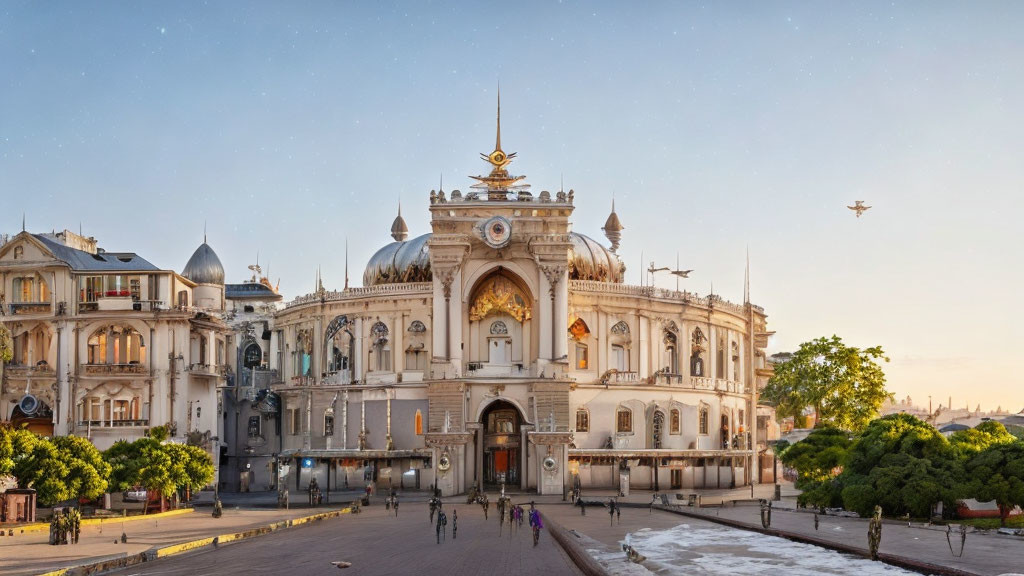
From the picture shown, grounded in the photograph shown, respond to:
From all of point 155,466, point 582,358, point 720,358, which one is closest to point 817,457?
point 582,358

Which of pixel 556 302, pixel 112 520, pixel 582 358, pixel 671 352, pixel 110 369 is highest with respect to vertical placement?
pixel 556 302

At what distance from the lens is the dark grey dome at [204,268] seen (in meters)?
101

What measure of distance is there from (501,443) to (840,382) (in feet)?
83.4

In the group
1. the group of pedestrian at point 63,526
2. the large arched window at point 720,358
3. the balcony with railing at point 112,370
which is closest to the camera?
the group of pedestrian at point 63,526

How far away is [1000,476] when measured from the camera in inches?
2211

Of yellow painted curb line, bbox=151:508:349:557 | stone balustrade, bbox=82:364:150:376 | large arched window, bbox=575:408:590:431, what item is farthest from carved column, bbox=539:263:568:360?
stone balustrade, bbox=82:364:150:376

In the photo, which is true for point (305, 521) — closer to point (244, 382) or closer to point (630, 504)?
point (630, 504)

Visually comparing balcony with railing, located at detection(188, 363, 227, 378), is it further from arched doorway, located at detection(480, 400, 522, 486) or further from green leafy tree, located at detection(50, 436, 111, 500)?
green leafy tree, located at detection(50, 436, 111, 500)


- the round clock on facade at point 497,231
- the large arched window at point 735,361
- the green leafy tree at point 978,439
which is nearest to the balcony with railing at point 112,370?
the round clock on facade at point 497,231

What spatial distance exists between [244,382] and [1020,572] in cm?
7825

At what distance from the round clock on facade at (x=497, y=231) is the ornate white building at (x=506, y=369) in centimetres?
14

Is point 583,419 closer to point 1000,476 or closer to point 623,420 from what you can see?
point 623,420

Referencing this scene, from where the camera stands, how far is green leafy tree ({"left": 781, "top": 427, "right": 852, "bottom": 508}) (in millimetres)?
70688

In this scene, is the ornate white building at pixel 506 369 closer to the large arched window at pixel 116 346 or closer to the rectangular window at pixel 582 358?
the rectangular window at pixel 582 358
